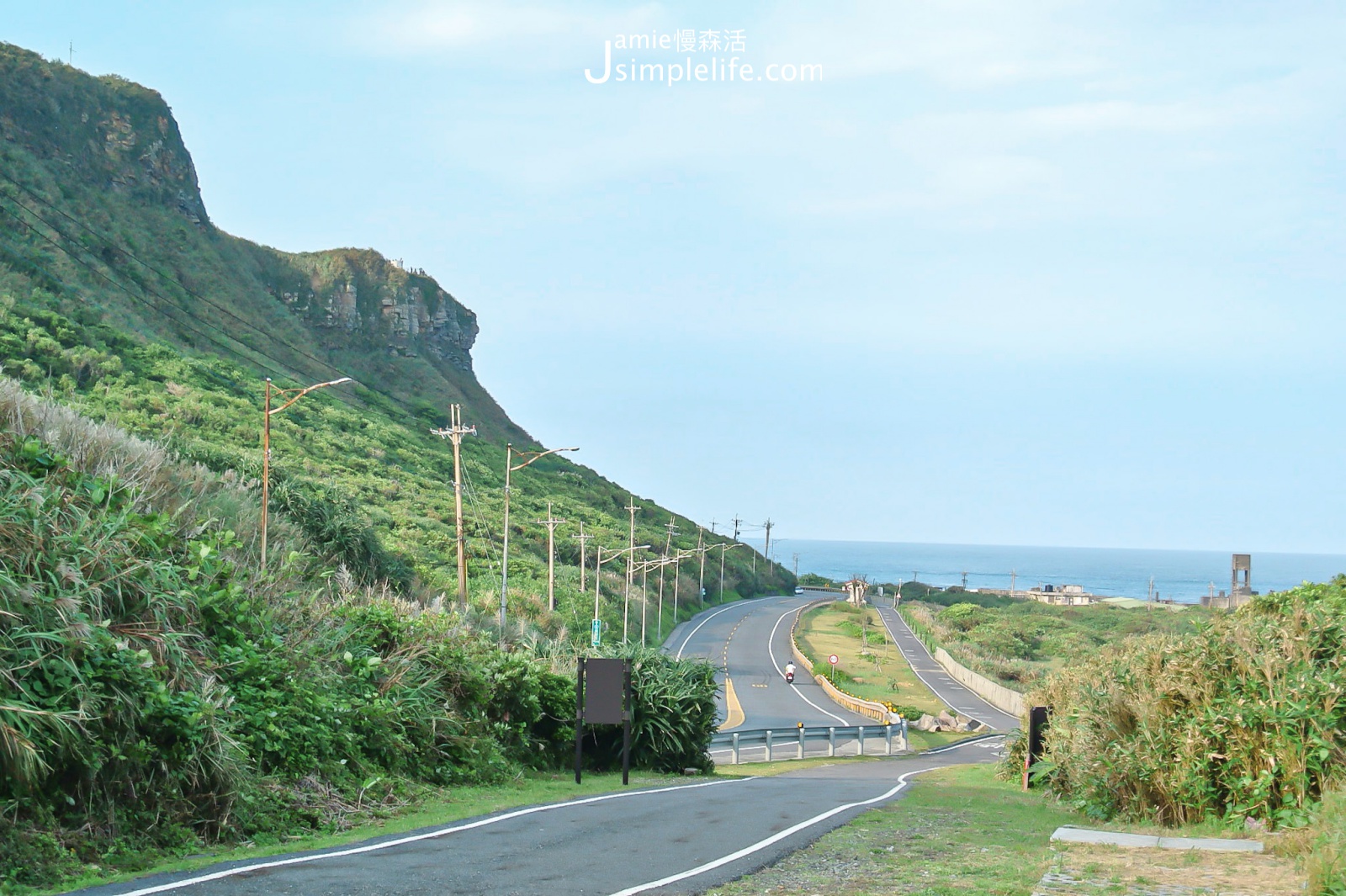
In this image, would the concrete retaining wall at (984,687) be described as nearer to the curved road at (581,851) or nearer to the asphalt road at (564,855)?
the curved road at (581,851)

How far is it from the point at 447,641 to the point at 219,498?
6.77m

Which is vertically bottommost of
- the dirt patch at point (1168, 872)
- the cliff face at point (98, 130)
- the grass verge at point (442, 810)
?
the grass verge at point (442, 810)

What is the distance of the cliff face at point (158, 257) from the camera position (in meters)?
86.2

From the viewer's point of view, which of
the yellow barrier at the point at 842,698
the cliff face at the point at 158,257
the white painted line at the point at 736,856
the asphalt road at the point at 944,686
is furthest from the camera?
→ the cliff face at the point at 158,257

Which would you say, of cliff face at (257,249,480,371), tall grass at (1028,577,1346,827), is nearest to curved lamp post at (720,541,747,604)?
cliff face at (257,249,480,371)

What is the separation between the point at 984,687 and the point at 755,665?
1356 centimetres

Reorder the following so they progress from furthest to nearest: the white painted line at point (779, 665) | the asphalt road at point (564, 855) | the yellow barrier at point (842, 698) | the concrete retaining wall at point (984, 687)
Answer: the concrete retaining wall at point (984, 687)
the white painted line at point (779, 665)
the yellow barrier at point (842, 698)
the asphalt road at point (564, 855)

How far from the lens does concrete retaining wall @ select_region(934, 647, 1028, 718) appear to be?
5975 centimetres

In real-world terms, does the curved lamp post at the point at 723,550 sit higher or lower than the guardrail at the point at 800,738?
higher

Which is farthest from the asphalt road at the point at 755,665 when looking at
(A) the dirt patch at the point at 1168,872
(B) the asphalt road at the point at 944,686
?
(A) the dirt patch at the point at 1168,872

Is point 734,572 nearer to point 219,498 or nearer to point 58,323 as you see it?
point 58,323

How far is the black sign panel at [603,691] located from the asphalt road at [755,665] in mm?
11936

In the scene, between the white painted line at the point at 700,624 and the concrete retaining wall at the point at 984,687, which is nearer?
the concrete retaining wall at the point at 984,687

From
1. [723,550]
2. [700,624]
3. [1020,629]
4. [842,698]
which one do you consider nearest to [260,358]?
[700,624]
